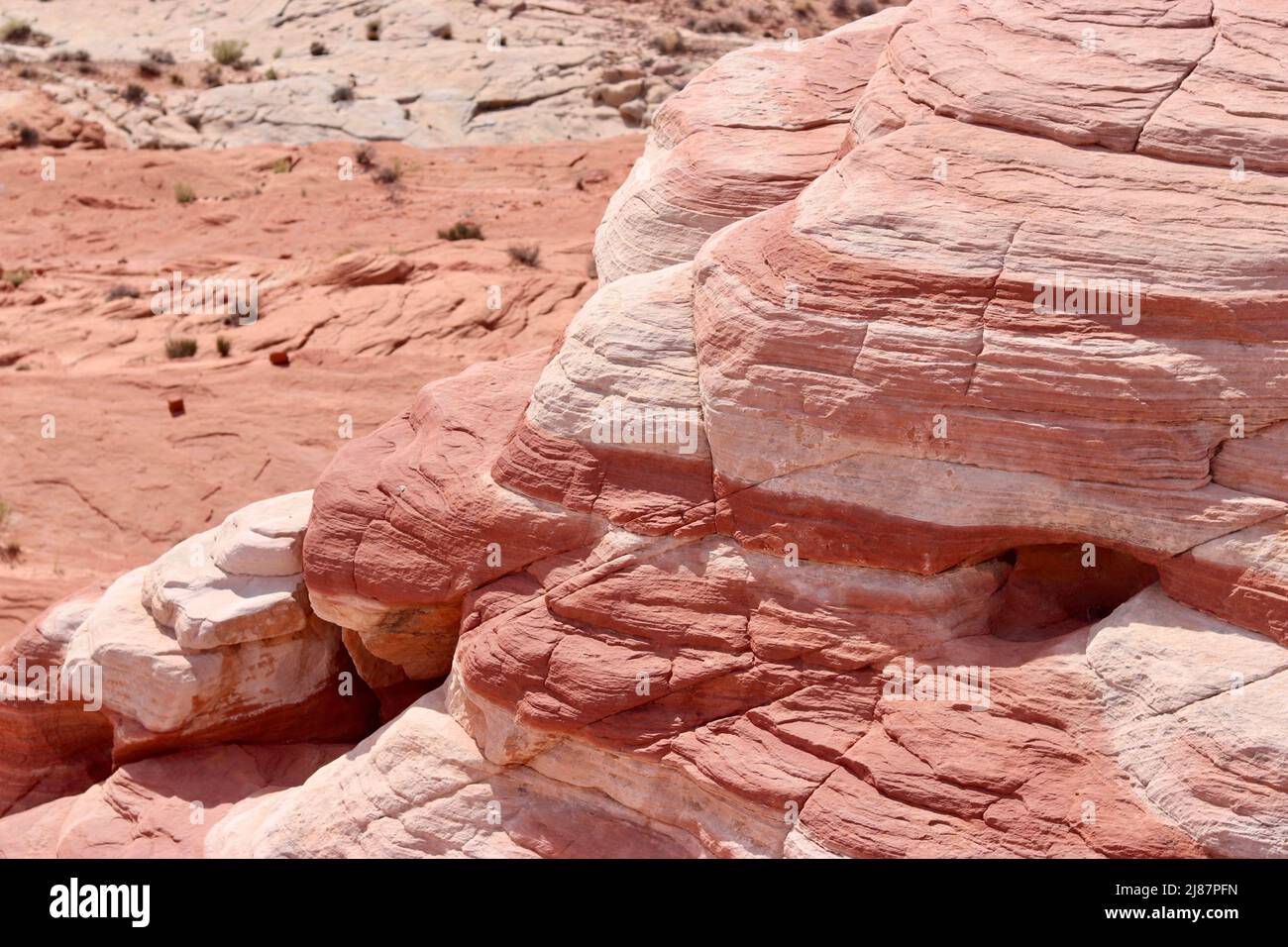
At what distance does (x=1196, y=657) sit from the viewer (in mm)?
5348

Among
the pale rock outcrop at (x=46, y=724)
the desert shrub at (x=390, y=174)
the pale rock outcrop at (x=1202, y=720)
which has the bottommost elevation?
the pale rock outcrop at (x=46, y=724)

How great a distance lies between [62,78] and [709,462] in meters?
24.1

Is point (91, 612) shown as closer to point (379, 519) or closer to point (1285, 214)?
point (379, 519)

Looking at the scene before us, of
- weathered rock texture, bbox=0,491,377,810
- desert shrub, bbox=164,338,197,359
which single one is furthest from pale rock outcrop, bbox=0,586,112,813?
desert shrub, bbox=164,338,197,359

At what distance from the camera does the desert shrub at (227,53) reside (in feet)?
86.5

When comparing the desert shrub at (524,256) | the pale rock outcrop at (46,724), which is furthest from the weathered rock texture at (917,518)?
the desert shrub at (524,256)

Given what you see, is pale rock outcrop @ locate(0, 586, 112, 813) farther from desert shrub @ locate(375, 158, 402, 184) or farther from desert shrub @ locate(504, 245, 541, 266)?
desert shrub @ locate(375, 158, 402, 184)

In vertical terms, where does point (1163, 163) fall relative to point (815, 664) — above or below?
above

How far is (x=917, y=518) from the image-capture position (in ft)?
19.1

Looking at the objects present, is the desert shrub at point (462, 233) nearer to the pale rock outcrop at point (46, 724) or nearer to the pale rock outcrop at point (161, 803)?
the pale rock outcrop at point (46, 724)

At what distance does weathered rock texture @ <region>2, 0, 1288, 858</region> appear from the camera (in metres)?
5.43

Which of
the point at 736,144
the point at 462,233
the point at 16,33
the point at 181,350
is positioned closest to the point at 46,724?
the point at 736,144

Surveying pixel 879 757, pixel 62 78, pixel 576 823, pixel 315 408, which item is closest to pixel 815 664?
pixel 879 757

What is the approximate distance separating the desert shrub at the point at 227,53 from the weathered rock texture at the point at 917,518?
2215cm
